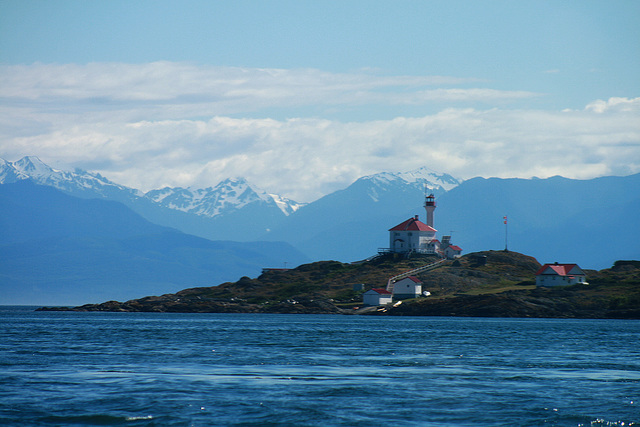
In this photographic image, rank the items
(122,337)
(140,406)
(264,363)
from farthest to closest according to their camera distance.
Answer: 1. (122,337)
2. (264,363)
3. (140,406)

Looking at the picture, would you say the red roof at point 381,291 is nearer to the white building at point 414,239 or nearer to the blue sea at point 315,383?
the white building at point 414,239

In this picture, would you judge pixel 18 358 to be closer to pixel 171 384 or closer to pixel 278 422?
pixel 171 384

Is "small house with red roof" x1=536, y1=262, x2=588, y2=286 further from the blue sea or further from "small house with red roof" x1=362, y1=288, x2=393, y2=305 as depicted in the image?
the blue sea

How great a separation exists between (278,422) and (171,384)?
10426mm

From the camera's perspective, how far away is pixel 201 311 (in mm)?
166625

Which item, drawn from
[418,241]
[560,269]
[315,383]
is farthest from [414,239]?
[315,383]

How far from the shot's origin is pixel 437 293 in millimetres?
151750

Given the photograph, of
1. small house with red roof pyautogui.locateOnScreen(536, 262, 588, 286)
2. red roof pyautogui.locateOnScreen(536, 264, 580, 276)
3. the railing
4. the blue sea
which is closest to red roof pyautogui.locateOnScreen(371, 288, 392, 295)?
the railing

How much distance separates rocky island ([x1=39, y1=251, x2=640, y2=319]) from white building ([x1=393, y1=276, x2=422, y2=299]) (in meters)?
2.59

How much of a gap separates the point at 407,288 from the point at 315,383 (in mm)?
108659

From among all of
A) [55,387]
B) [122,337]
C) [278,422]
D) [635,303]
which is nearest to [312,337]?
[122,337]

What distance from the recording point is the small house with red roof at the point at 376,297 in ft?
481

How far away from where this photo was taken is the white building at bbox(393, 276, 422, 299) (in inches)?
5935

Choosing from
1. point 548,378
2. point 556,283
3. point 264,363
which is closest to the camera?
point 548,378
